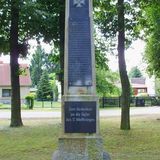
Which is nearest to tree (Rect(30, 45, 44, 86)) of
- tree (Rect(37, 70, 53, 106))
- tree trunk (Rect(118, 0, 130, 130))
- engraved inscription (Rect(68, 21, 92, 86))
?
tree (Rect(37, 70, 53, 106))

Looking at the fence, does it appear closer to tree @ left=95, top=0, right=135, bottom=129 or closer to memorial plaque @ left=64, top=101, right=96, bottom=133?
tree @ left=95, top=0, right=135, bottom=129

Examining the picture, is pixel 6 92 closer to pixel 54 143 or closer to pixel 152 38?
pixel 152 38

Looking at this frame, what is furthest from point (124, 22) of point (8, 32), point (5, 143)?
point (5, 143)

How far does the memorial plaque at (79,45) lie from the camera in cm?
1256

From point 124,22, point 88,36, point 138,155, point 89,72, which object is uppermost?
point 124,22

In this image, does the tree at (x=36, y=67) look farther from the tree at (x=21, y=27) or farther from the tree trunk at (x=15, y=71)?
the tree trunk at (x=15, y=71)

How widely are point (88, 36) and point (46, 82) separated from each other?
3199 inches

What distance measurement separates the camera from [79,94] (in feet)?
41.0

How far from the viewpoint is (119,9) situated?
905 inches

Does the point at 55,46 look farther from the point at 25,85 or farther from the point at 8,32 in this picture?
the point at 25,85

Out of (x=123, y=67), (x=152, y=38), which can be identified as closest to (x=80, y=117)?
(x=123, y=67)

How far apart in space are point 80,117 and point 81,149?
0.73 metres

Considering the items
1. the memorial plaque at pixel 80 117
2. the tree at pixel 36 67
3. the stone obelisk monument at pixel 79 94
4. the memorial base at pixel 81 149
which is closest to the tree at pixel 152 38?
the stone obelisk monument at pixel 79 94

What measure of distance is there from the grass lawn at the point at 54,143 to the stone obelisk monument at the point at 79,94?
1.83 meters
